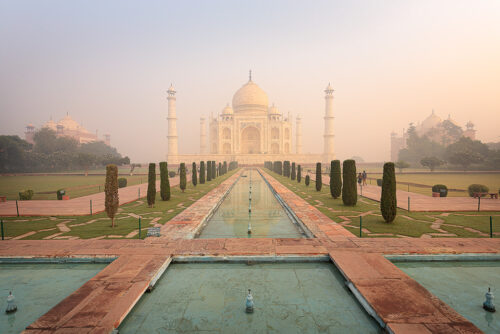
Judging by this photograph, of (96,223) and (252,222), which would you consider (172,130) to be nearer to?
(96,223)

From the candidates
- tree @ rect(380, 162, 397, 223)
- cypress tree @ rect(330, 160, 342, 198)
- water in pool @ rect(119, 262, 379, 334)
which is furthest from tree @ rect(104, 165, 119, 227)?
cypress tree @ rect(330, 160, 342, 198)

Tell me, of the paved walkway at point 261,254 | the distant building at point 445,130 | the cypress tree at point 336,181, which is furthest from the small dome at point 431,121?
the paved walkway at point 261,254

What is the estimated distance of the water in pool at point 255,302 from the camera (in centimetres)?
266

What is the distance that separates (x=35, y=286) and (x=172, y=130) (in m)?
39.7

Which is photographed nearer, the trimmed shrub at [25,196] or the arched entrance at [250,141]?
the trimmed shrub at [25,196]

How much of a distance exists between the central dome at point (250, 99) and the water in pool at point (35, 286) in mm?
47382

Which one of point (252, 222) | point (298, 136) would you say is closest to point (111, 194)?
point (252, 222)

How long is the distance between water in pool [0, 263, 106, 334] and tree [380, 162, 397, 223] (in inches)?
224

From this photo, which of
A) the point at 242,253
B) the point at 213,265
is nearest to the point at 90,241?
the point at 213,265

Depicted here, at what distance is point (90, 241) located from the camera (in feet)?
16.1

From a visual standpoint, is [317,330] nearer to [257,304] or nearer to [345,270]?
[257,304]

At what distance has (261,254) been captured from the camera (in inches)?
165

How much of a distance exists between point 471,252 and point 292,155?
39149 millimetres

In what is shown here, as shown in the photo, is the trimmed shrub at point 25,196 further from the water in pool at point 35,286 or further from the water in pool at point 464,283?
the water in pool at point 464,283
